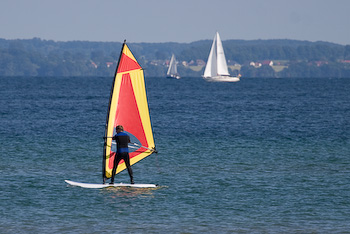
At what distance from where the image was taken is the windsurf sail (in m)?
26.9

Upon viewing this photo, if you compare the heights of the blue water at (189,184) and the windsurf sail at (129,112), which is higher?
the windsurf sail at (129,112)

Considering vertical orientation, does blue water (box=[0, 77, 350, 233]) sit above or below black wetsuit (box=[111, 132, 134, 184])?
below

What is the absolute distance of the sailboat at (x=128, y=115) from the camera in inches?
1059

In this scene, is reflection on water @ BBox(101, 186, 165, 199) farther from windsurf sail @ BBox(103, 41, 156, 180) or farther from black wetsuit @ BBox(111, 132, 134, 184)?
black wetsuit @ BBox(111, 132, 134, 184)

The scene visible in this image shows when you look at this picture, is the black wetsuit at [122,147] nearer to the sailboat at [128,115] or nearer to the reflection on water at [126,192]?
the sailboat at [128,115]

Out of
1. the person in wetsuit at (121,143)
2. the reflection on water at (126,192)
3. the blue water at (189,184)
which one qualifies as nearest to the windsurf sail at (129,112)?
the person in wetsuit at (121,143)

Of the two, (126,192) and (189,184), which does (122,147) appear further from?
(189,184)

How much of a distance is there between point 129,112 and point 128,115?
0.41 feet

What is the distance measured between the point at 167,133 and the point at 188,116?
2044 centimetres

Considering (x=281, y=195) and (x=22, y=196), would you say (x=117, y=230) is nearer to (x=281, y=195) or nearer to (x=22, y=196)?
(x=22, y=196)

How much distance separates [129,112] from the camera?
27.7 meters

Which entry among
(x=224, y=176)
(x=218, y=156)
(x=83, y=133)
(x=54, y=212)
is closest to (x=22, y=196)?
(x=54, y=212)

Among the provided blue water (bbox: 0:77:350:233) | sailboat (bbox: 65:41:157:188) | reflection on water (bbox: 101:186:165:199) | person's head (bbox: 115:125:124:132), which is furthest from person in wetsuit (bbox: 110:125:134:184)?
blue water (bbox: 0:77:350:233)

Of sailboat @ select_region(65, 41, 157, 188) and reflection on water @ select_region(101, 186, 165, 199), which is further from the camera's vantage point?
sailboat @ select_region(65, 41, 157, 188)
